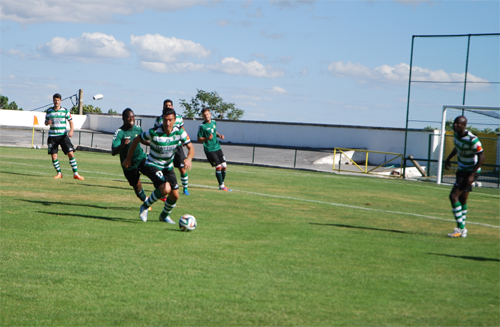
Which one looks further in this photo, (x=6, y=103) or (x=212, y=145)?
(x=6, y=103)

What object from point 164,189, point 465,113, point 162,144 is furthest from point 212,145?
point 465,113

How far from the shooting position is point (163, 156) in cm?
977

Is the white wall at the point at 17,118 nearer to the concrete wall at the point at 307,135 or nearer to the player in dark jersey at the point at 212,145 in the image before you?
the concrete wall at the point at 307,135

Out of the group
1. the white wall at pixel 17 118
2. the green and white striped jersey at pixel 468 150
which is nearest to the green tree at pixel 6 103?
the white wall at pixel 17 118

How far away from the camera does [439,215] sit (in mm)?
13062

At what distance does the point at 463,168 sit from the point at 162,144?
532 centimetres

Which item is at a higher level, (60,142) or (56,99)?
(56,99)

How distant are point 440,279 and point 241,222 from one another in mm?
4564

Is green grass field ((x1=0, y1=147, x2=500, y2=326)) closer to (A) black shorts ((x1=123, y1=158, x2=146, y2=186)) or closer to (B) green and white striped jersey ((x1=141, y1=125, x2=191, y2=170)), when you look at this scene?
(A) black shorts ((x1=123, y1=158, x2=146, y2=186))

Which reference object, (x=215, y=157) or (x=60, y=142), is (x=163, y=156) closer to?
(x=215, y=157)

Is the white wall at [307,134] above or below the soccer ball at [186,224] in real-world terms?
above

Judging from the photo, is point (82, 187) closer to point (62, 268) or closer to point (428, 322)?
point (62, 268)

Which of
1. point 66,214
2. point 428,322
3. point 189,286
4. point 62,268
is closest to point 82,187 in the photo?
point 66,214

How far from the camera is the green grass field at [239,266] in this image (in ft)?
16.7
